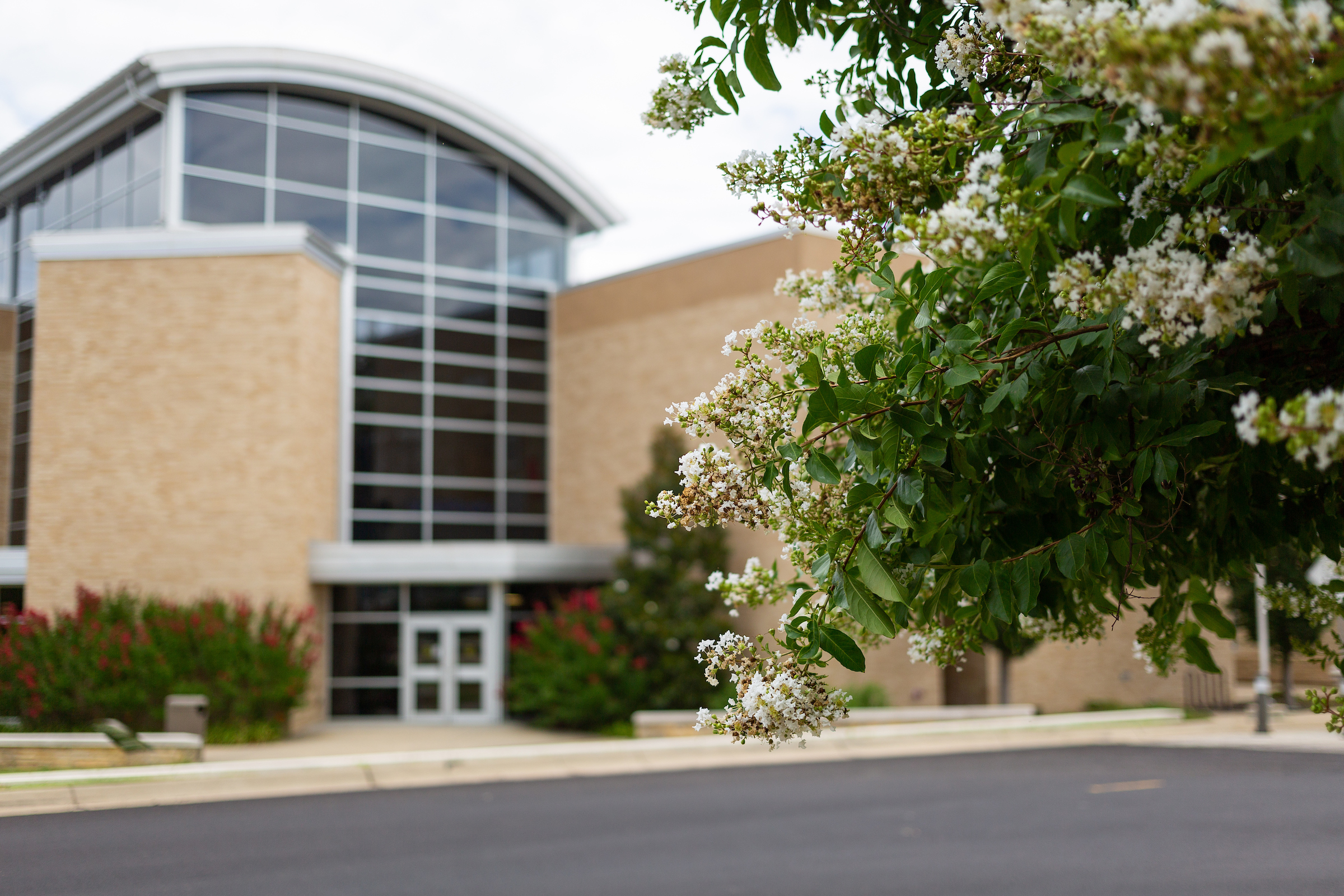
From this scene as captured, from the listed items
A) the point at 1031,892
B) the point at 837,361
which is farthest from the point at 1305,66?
the point at 1031,892

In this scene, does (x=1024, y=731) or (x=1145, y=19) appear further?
(x=1024, y=731)

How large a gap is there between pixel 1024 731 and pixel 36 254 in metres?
19.8

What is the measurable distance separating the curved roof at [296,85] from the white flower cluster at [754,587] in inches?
919

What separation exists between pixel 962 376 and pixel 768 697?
1.01 m

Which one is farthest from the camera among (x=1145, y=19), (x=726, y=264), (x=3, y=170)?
(x=3, y=170)

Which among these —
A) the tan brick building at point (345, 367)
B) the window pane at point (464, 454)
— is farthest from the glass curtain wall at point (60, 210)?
the window pane at point (464, 454)

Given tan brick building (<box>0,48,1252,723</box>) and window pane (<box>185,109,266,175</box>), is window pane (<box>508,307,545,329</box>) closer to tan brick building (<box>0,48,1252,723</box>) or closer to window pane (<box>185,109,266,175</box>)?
tan brick building (<box>0,48,1252,723</box>)

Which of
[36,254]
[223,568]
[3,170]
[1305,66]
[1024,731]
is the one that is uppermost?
[3,170]

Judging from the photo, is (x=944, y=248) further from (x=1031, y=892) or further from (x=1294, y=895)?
(x=1294, y=895)

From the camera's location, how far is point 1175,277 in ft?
8.27

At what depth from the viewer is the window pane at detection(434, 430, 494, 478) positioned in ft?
86.8

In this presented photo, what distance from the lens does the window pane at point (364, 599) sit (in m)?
23.6

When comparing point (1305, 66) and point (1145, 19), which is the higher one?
point (1145, 19)

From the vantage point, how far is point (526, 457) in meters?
27.7
